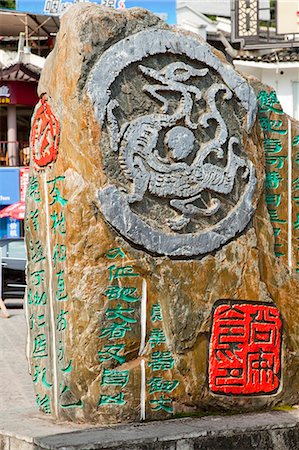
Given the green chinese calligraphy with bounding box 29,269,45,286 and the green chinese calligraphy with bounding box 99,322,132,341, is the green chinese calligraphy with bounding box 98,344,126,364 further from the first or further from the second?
the green chinese calligraphy with bounding box 29,269,45,286

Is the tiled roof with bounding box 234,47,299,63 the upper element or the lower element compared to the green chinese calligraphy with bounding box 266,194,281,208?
upper

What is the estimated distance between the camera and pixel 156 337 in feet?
18.7

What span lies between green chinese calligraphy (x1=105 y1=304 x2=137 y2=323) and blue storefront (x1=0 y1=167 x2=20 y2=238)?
17336 mm

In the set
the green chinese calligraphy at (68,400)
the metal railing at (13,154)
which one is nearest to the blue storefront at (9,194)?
the metal railing at (13,154)

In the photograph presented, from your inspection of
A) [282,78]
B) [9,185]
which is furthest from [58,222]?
[9,185]

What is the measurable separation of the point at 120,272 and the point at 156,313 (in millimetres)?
373

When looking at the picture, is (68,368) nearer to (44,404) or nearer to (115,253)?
(44,404)

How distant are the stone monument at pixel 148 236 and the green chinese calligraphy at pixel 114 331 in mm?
10

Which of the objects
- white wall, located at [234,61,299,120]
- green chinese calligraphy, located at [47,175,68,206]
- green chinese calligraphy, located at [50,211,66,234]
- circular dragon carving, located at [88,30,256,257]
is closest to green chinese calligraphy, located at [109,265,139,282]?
circular dragon carving, located at [88,30,256,257]

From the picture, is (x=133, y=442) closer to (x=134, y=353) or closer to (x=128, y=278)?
(x=134, y=353)

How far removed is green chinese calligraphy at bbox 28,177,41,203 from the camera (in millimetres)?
6012

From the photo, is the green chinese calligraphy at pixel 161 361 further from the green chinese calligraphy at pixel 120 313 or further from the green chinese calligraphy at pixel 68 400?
the green chinese calligraphy at pixel 68 400

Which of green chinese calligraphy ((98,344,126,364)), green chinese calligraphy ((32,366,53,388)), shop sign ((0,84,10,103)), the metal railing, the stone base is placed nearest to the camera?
the stone base

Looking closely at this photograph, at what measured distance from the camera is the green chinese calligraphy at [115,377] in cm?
555
